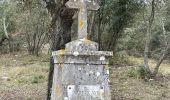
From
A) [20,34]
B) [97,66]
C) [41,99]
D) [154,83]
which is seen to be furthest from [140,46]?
[97,66]

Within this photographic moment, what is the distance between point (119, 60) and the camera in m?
20.5

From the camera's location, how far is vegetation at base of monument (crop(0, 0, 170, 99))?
979 cm

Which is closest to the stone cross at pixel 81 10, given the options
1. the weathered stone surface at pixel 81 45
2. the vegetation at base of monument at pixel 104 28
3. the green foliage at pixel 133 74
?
the weathered stone surface at pixel 81 45

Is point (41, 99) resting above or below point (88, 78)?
below

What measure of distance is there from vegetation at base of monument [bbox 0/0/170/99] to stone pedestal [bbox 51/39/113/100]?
2.82 m

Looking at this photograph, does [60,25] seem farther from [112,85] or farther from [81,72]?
[112,85]

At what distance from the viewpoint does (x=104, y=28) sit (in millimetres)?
20250

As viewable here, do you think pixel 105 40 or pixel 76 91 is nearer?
pixel 76 91

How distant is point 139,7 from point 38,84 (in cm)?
600

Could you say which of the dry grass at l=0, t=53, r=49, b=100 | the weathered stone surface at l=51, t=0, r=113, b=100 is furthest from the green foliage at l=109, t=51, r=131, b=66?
the weathered stone surface at l=51, t=0, r=113, b=100

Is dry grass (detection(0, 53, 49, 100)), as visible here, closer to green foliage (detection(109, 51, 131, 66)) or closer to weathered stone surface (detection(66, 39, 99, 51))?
green foliage (detection(109, 51, 131, 66))

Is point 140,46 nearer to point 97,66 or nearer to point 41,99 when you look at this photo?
point 41,99

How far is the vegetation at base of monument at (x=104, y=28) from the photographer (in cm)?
979

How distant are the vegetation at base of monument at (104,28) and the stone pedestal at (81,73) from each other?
282 cm
